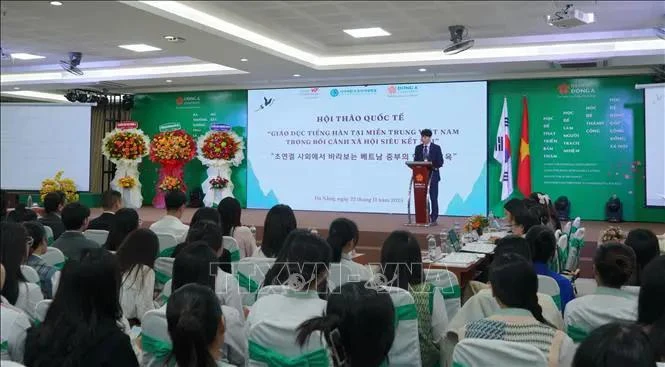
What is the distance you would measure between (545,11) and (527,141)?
3287 millimetres

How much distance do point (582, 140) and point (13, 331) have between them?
8.84m

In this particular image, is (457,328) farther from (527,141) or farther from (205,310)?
(527,141)

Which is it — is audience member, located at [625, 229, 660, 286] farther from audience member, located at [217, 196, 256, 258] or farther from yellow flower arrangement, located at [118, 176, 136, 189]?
yellow flower arrangement, located at [118, 176, 136, 189]

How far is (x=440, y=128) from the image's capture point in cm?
995

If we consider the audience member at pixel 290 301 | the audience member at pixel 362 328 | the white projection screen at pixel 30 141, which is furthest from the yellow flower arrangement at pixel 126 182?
the audience member at pixel 362 328

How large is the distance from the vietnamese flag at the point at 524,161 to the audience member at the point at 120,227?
6.89 m

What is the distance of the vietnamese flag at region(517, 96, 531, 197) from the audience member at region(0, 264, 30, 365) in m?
8.57

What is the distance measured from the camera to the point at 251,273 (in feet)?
11.7

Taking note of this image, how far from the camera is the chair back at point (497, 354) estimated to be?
1.87 meters

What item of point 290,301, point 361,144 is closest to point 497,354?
point 290,301

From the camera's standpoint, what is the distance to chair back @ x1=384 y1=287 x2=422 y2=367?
254 centimetres

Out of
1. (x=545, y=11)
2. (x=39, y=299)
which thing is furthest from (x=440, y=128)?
(x=39, y=299)

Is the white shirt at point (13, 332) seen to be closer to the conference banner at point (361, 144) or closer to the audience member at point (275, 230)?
the audience member at point (275, 230)

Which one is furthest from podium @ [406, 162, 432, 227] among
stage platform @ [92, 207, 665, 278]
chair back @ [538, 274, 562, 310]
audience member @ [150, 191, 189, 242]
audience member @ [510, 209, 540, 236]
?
chair back @ [538, 274, 562, 310]
